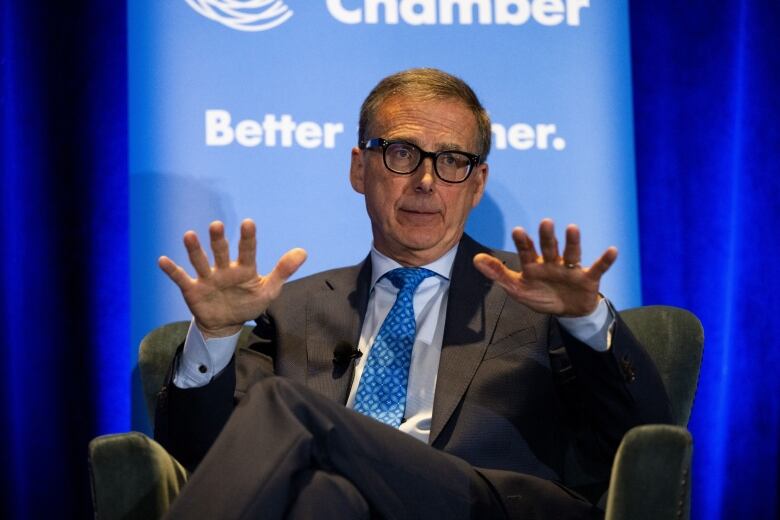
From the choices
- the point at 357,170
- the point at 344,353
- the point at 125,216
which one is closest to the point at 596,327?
the point at 344,353

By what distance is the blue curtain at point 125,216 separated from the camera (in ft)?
10.7

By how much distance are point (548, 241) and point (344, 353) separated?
65cm

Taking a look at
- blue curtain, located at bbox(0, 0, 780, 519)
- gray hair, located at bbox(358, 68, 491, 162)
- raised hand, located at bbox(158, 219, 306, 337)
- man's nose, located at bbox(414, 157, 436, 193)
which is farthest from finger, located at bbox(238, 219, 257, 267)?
blue curtain, located at bbox(0, 0, 780, 519)

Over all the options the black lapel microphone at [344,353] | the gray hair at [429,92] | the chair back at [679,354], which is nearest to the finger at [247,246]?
the black lapel microphone at [344,353]

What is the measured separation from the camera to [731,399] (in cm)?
326

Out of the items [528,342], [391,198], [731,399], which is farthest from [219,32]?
[731,399]

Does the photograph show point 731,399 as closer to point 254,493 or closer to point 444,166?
point 444,166

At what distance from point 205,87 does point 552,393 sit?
150cm

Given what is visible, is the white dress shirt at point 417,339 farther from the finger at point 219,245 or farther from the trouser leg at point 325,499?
the trouser leg at point 325,499

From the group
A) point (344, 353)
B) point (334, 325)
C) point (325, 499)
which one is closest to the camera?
point (325, 499)

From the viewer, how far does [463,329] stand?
7.91ft

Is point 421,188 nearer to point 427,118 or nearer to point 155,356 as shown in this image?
point 427,118

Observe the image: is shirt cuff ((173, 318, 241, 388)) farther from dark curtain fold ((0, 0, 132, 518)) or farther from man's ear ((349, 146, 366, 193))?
dark curtain fold ((0, 0, 132, 518))

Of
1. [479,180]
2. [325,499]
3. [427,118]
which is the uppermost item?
[427,118]
